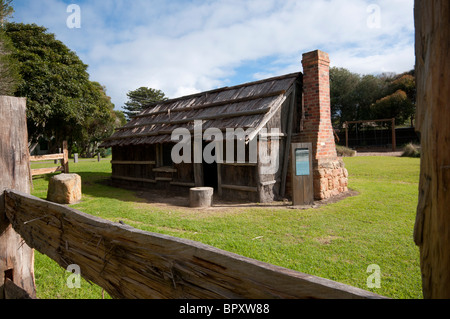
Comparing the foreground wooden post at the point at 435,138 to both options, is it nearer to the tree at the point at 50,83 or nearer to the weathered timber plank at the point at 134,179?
the weathered timber plank at the point at 134,179

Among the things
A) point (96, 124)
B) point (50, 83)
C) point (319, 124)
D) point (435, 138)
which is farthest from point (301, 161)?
point (96, 124)

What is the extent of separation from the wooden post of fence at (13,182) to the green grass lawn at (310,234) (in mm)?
1236

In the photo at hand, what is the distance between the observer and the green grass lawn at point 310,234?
4.00m

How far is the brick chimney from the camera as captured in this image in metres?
9.31

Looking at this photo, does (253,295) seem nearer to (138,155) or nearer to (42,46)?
(138,155)

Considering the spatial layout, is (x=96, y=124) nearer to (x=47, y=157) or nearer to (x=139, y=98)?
(x=47, y=157)

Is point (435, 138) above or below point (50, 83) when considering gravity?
below

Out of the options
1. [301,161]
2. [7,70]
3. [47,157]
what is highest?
[7,70]

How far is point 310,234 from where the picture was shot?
19.4 feet

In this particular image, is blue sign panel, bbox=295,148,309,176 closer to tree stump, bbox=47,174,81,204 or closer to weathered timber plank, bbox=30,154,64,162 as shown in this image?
tree stump, bbox=47,174,81,204

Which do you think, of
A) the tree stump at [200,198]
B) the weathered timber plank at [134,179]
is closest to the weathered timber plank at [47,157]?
the weathered timber plank at [134,179]

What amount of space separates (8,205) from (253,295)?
271 centimetres

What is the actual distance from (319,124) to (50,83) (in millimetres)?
14329

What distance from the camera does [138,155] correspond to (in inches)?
543
